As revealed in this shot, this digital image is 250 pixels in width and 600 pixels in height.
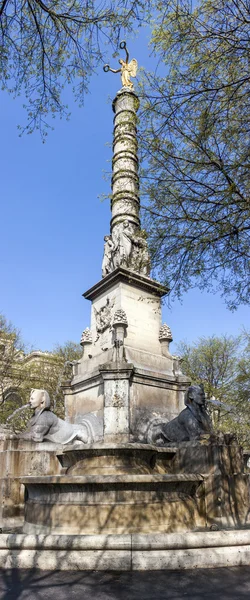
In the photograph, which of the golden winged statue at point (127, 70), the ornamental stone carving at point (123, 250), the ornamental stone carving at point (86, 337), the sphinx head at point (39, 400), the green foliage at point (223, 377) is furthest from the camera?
the green foliage at point (223, 377)

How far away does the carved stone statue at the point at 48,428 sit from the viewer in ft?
31.2

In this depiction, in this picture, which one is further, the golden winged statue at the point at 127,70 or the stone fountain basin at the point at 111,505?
the golden winged statue at the point at 127,70

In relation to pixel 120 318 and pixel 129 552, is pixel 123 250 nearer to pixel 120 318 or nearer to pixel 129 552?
pixel 120 318

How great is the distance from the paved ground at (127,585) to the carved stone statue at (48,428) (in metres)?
4.68

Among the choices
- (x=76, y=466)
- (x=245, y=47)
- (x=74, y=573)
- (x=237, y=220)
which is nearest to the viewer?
(x=74, y=573)

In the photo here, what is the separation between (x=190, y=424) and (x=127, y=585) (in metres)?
4.99

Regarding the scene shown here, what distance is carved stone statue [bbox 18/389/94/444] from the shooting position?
9.50 meters

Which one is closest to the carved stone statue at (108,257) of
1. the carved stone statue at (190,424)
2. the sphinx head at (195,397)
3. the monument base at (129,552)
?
the sphinx head at (195,397)

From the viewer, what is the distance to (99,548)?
4.98 metres

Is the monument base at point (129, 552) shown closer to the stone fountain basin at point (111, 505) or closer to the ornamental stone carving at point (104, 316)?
the stone fountain basin at point (111, 505)

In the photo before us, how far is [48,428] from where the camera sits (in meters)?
9.70

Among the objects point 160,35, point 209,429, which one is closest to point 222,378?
point 209,429

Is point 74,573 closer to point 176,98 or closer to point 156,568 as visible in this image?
point 156,568

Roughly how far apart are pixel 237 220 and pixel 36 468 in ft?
20.7
